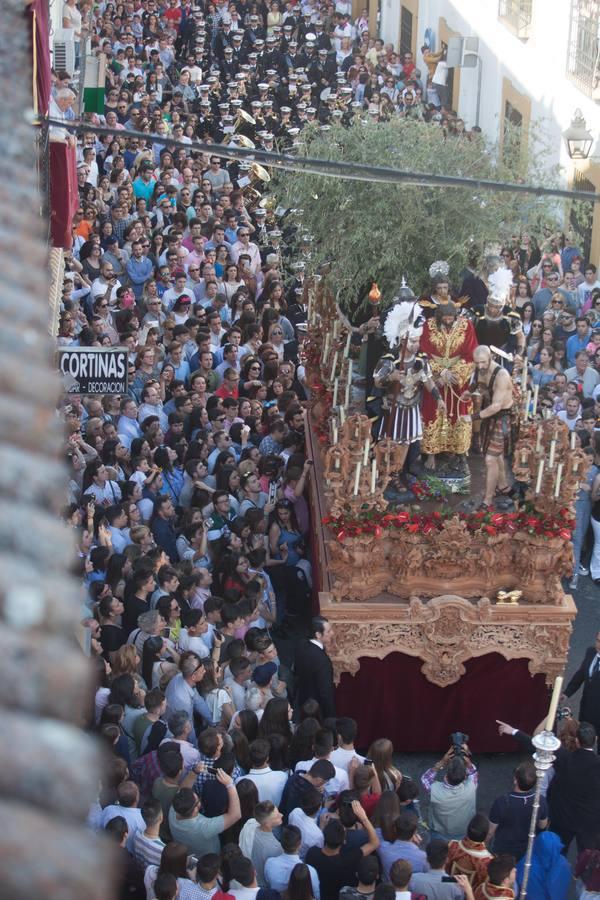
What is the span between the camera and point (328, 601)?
35.2 feet

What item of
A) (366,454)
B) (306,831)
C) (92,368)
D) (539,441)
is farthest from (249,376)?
(306,831)

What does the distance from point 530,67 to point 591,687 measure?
17.9 m

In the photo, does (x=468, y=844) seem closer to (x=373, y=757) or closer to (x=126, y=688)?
(x=373, y=757)

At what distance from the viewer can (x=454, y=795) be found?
8.83 meters

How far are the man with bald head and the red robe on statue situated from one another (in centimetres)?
11

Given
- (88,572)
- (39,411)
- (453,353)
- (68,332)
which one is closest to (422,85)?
(68,332)

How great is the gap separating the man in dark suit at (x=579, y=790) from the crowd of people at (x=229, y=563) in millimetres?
18

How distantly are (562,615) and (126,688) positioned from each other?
377cm

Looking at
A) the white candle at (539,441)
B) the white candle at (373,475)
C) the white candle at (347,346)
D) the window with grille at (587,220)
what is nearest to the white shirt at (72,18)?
the window with grille at (587,220)

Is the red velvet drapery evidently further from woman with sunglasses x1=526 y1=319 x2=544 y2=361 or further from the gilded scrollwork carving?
woman with sunglasses x1=526 y1=319 x2=544 y2=361

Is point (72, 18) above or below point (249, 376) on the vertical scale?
above

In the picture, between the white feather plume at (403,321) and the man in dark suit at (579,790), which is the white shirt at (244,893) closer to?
the man in dark suit at (579,790)

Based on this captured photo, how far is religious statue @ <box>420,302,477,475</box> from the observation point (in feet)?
38.0

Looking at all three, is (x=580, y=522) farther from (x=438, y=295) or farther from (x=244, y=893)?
(x=244, y=893)
